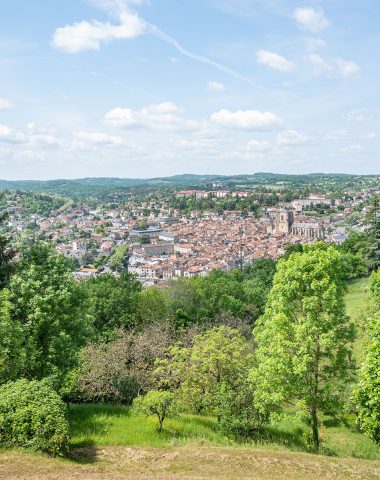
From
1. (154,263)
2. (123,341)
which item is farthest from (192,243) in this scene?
(123,341)

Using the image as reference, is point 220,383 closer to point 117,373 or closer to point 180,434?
point 180,434

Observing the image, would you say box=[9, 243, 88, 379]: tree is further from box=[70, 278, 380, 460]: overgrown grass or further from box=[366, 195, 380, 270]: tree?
box=[366, 195, 380, 270]: tree

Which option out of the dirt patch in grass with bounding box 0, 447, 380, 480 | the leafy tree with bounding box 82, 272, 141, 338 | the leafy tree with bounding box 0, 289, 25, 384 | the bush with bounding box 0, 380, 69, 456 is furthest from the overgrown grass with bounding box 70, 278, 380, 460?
the leafy tree with bounding box 82, 272, 141, 338

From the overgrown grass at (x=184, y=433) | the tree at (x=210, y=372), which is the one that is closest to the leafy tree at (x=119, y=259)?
the tree at (x=210, y=372)

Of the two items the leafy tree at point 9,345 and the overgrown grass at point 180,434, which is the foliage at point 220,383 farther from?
the leafy tree at point 9,345

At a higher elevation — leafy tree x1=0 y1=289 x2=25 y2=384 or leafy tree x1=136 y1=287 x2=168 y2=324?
leafy tree x1=0 y1=289 x2=25 y2=384

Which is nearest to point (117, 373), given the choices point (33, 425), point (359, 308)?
point (33, 425)
